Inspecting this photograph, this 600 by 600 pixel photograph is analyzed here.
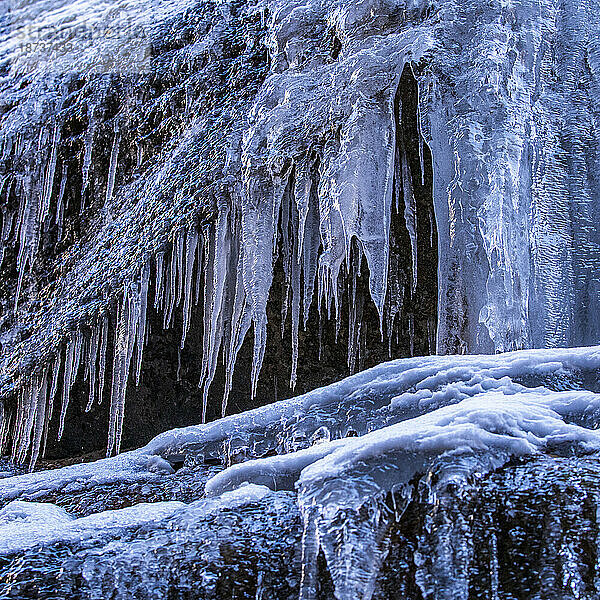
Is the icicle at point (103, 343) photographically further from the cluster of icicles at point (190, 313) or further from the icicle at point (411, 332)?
the icicle at point (411, 332)

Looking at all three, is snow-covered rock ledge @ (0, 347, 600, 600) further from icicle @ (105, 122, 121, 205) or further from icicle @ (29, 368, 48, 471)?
icicle @ (105, 122, 121, 205)

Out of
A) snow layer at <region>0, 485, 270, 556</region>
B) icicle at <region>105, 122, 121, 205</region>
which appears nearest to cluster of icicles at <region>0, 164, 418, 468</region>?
icicle at <region>105, 122, 121, 205</region>

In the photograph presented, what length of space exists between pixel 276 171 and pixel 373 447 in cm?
212

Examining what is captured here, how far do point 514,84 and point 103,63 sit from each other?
2.20 m

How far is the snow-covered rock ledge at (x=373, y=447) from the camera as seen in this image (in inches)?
65.8

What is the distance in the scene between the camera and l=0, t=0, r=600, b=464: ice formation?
338cm

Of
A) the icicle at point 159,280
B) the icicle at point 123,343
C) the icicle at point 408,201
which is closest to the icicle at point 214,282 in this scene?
the icicle at point 159,280

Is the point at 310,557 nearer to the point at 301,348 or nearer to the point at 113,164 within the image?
the point at 301,348

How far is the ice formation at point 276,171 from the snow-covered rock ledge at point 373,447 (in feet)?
2.66

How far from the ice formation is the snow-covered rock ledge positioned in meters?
0.81

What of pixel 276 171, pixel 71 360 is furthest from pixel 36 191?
pixel 276 171

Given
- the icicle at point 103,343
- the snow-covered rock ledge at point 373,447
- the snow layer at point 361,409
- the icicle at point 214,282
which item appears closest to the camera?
the snow-covered rock ledge at point 373,447

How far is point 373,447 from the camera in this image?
5.82ft

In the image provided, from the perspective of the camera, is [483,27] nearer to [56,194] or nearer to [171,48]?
[171,48]
